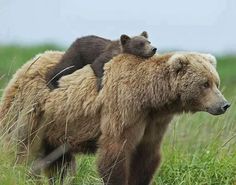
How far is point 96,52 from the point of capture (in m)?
8.23

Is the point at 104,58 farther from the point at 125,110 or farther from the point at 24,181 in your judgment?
the point at 24,181

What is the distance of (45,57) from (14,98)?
504 millimetres

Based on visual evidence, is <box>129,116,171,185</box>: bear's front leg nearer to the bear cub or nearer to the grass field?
the grass field

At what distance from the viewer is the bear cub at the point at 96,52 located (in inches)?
319

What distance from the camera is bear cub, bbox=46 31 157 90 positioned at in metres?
8.09

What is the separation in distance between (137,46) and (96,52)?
1.32ft

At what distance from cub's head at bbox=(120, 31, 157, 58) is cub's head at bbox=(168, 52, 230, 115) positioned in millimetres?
236

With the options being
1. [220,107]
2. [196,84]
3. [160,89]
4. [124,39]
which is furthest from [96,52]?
Answer: [220,107]

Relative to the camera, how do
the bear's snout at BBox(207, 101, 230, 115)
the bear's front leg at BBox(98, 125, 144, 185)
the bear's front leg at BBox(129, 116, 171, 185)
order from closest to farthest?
the bear's snout at BBox(207, 101, 230, 115) → the bear's front leg at BBox(98, 125, 144, 185) → the bear's front leg at BBox(129, 116, 171, 185)

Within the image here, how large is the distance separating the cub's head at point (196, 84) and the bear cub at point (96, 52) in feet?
1.10

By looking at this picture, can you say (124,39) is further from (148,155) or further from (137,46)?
(148,155)

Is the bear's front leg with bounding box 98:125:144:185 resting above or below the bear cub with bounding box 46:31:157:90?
below

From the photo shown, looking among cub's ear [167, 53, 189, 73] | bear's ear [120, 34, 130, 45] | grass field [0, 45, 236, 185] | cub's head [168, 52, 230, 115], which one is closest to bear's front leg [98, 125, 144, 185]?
grass field [0, 45, 236, 185]

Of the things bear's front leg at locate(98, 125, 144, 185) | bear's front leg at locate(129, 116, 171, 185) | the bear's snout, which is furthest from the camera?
bear's front leg at locate(129, 116, 171, 185)
